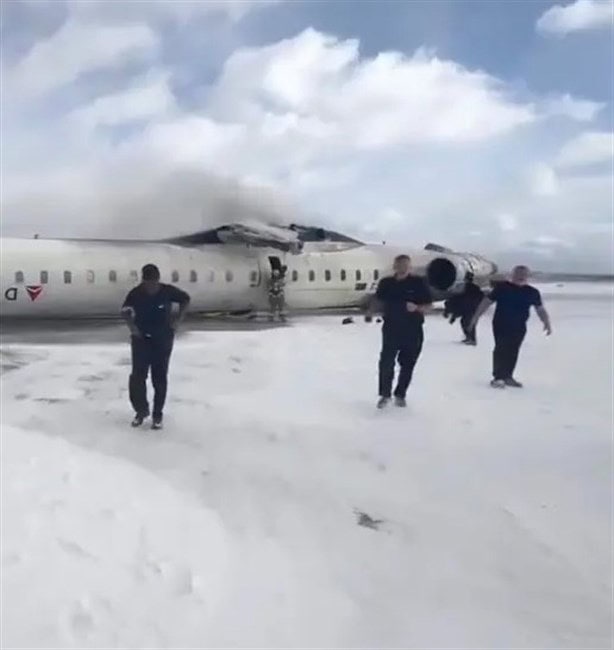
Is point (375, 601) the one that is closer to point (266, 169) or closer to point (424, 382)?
point (424, 382)

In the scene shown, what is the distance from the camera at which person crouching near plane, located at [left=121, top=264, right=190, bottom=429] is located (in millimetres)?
1526

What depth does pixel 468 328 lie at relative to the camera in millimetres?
1542

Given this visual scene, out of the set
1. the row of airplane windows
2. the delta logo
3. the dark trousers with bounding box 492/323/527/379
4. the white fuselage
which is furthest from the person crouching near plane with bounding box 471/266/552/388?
the delta logo

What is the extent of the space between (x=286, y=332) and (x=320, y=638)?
579 mm

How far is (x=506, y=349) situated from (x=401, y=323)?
0.69ft

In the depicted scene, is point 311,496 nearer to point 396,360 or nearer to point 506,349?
point 396,360

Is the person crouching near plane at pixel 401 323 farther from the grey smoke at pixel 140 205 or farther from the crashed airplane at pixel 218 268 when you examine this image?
the grey smoke at pixel 140 205

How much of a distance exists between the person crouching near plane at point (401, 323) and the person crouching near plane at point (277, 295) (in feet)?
0.72

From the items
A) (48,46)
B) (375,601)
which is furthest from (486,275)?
(48,46)

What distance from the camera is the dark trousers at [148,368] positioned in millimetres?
1544

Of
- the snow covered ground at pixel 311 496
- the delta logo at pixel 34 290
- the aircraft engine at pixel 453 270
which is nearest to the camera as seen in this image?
the snow covered ground at pixel 311 496

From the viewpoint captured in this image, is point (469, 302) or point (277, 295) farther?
point (277, 295)

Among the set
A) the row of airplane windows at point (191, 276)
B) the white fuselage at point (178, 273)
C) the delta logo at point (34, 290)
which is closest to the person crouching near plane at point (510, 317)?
the white fuselage at point (178, 273)

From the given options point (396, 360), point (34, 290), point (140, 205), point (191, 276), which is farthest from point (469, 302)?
point (34, 290)
